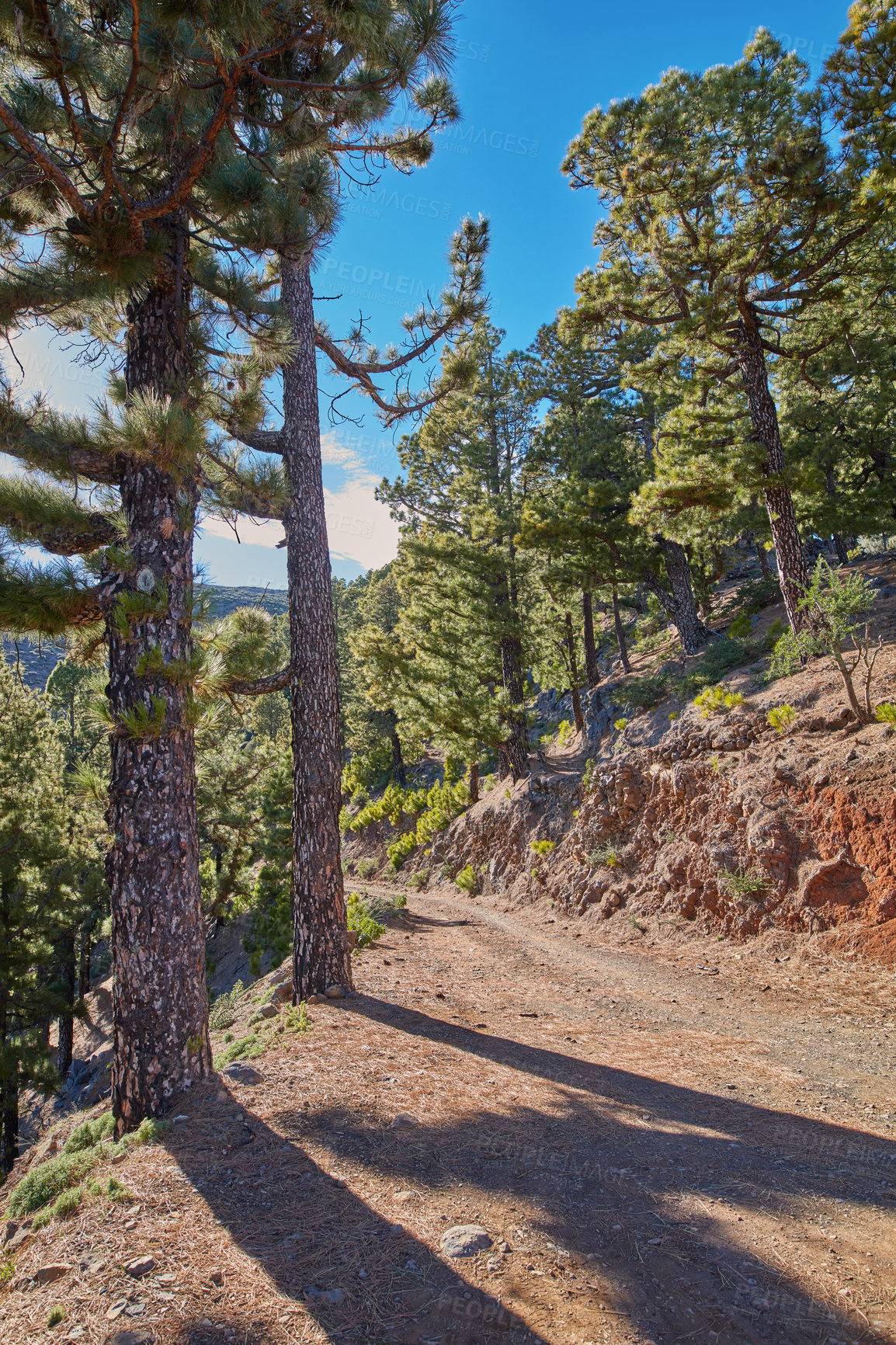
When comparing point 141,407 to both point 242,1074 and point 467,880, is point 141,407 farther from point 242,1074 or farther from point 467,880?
point 467,880

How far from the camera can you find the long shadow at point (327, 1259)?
7.28 ft

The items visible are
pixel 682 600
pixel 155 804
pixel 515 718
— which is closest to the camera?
pixel 155 804

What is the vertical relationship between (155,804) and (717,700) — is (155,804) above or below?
below

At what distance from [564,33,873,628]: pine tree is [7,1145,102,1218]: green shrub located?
1090 cm

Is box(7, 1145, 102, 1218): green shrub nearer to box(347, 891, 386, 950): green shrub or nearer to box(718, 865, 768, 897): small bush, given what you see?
box(347, 891, 386, 950): green shrub

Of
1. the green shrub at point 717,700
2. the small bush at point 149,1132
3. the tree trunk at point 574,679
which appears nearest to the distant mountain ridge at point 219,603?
the small bush at point 149,1132

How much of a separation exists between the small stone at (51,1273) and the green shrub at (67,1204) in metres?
0.49

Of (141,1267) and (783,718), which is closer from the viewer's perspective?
(141,1267)

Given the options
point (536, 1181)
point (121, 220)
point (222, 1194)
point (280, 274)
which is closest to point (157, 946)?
point (222, 1194)

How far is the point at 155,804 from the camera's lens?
14.0 feet

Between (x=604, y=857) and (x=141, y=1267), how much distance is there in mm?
9701

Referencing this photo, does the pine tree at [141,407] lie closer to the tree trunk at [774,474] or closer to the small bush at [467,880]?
the tree trunk at [774,474]

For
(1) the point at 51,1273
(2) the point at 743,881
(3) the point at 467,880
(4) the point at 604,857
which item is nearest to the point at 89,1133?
(1) the point at 51,1273

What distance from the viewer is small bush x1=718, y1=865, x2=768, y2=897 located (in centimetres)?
801
